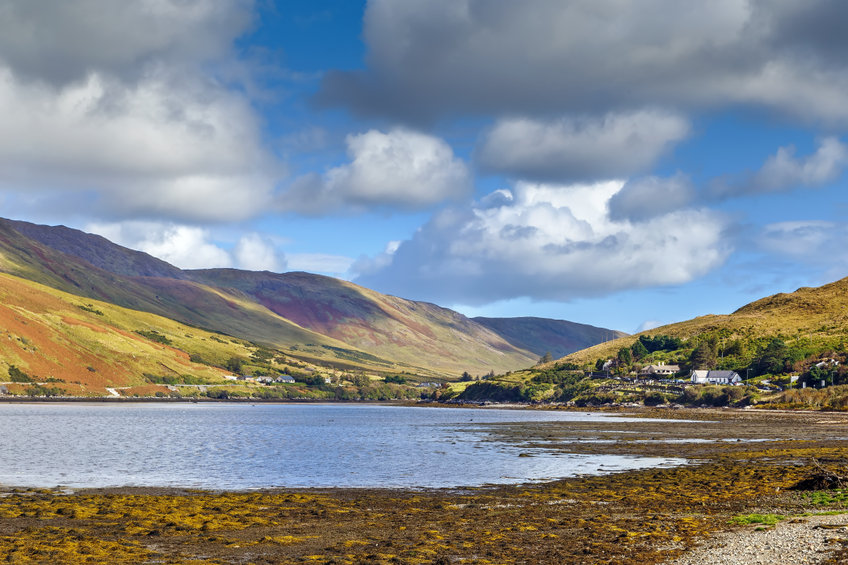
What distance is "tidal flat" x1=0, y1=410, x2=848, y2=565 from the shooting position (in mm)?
32844

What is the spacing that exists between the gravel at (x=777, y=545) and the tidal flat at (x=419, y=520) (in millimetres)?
724

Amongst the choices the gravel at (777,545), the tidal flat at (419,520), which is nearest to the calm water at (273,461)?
the tidal flat at (419,520)

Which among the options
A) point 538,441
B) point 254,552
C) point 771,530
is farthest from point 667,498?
point 538,441

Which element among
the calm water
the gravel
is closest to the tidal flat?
the gravel

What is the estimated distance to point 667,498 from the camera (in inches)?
1922

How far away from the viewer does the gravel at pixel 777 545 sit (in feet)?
92.8

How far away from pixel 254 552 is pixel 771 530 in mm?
23122

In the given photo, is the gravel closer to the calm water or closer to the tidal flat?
the tidal flat

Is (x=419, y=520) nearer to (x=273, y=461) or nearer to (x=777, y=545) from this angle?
(x=777, y=545)

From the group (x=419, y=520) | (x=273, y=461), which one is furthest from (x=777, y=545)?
(x=273, y=461)

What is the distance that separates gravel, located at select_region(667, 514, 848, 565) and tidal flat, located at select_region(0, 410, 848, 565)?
724 millimetres

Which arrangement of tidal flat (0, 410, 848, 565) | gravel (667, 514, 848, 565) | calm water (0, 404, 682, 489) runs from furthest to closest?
calm water (0, 404, 682, 489), tidal flat (0, 410, 848, 565), gravel (667, 514, 848, 565)

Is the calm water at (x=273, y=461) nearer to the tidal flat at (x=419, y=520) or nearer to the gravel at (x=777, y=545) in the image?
the tidal flat at (x=419, y=520)

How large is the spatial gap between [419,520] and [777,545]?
18749 millimetres
